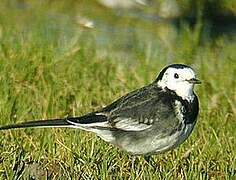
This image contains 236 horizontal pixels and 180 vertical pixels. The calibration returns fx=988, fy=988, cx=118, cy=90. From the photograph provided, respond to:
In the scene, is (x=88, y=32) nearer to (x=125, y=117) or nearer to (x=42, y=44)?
(x=42, y=44)

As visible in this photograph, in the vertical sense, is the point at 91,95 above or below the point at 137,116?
above

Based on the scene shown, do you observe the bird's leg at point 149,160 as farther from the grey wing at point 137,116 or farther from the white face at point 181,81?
the white face at point 181,81

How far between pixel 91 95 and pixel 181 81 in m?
1.77

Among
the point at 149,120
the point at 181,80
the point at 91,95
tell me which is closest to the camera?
the point at 149,120

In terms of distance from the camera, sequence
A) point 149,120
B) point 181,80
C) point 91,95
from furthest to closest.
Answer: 1. point 91,95
2. point 181,80
3. point 149,120

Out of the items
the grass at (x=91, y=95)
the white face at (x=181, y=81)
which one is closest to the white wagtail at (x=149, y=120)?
the white face at (x=181, y=81)

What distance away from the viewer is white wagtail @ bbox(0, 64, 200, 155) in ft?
19.1

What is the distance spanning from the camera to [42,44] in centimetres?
832

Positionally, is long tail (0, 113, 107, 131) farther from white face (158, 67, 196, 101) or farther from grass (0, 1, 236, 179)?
white face (158, 67, 196, 101)

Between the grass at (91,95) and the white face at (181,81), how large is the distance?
402mm

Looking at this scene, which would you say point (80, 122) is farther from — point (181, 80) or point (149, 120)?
point (181, 80)

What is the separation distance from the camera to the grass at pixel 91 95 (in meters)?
5.82

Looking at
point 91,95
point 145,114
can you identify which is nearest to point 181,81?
point 145,114

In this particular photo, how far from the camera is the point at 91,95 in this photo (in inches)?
304
